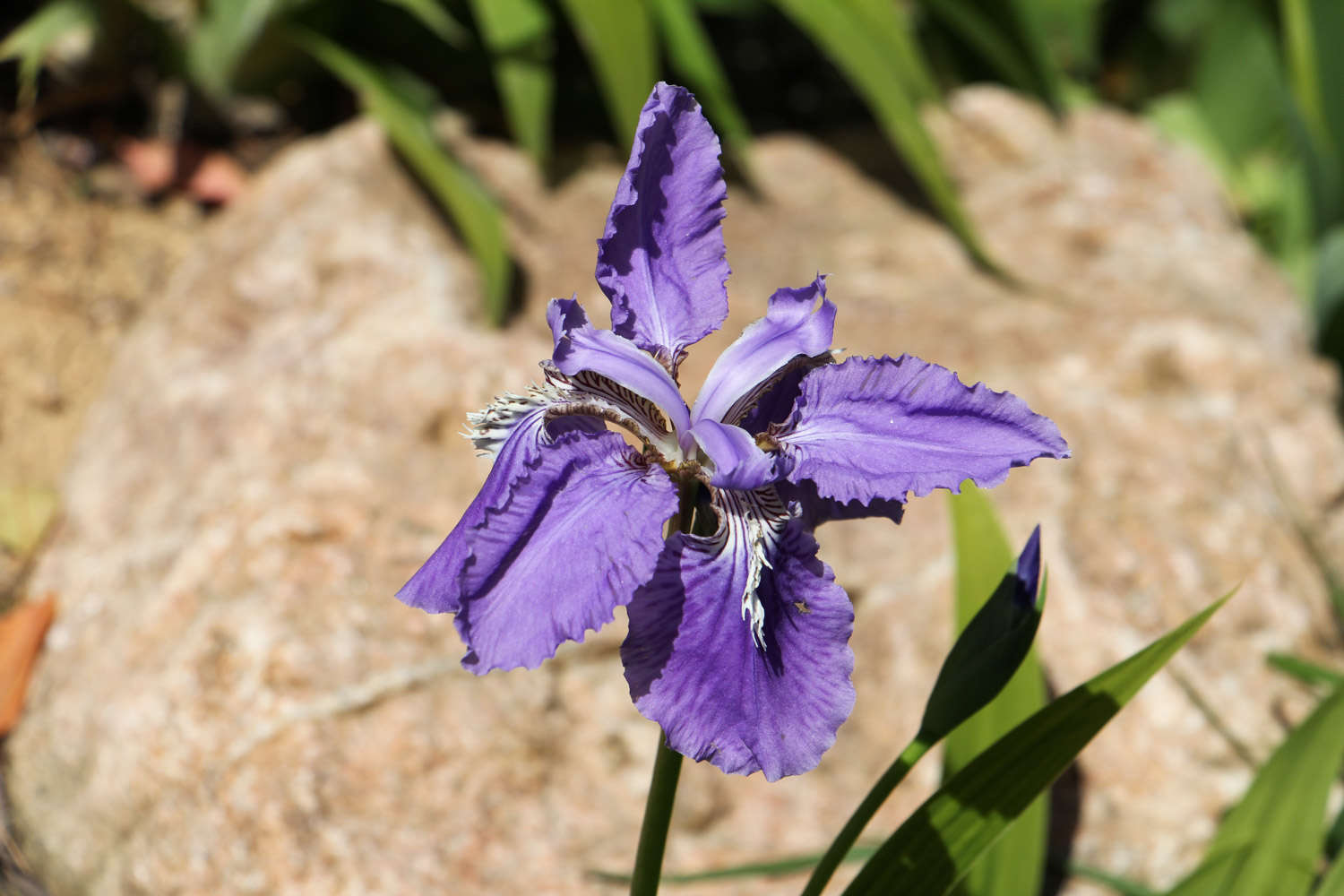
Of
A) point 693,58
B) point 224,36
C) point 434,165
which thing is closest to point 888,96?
point 693,58

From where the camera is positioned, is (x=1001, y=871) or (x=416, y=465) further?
(x=416, y=465)

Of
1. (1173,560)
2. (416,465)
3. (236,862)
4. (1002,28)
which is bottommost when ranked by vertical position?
(236,862)

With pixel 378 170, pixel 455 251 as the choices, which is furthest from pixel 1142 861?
pixel 378 170

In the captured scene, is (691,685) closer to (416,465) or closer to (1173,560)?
(416,465)

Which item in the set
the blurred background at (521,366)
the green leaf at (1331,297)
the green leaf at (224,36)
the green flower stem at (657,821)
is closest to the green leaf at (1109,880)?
the blurred background at (521,366)

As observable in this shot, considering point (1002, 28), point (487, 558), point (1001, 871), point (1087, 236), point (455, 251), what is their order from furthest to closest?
1. point (1002, 28)
2. point (1087, 236)
3. point (455, 251)
4. point (1001, 871)
5. point (487, 558)

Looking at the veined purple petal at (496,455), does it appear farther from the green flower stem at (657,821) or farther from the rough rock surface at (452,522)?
the rough rock surface at (452,522)

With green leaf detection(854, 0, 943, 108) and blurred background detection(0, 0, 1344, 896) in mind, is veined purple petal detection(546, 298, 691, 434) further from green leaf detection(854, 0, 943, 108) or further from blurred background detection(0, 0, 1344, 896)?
green leaf detection(854, 0, 943, 108)
